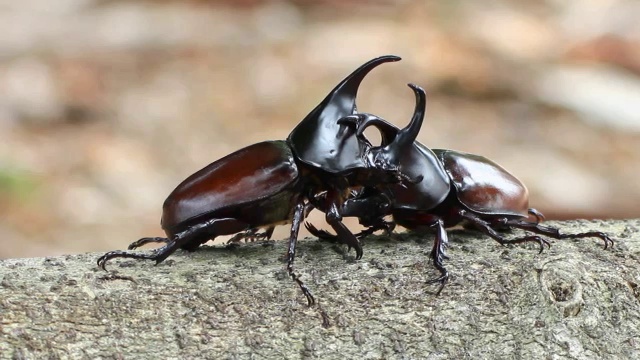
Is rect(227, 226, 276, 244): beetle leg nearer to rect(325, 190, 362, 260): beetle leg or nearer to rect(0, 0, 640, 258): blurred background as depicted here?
rect(325, 190, 362, 260): beetle leg

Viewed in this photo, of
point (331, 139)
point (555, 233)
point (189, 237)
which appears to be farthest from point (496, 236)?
point (189, 237)

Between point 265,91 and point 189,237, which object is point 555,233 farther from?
point 265,91

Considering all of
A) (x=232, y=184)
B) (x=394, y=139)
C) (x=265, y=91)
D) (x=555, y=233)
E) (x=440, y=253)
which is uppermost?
(x=265, y=91)

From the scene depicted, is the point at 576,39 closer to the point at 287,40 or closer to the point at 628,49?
the point at 628,49

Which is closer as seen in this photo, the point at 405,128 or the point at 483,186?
the point at 405,128

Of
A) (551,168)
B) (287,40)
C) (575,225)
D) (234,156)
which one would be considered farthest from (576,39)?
(234,156)

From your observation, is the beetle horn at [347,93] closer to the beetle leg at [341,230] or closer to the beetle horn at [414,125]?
the beetle horn at [414,125]
